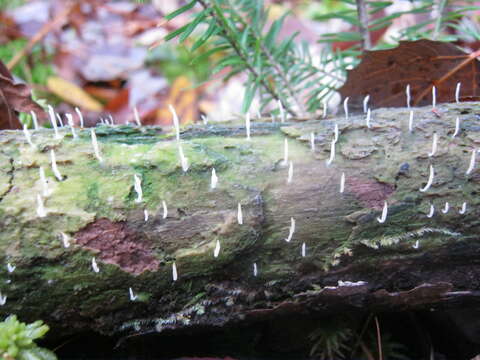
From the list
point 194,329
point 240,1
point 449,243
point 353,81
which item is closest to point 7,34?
point 240,1

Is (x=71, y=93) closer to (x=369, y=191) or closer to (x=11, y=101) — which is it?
(x=11, y=101)

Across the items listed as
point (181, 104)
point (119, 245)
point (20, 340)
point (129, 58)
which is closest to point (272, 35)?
point (119, 245)

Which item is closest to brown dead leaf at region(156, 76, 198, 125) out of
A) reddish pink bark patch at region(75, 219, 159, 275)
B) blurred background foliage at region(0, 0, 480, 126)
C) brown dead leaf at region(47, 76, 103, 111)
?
blurred background foliage at region(0, 0, 480, 126)

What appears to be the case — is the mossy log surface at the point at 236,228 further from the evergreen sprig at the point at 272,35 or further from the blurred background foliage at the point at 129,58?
the blurred background foliage at the point at 129,58

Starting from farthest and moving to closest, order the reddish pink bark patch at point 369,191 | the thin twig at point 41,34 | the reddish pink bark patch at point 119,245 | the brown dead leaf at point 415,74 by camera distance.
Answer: the thin twig at point 41,34, the brown dead leaf at point 415,74, the reddish pink bark patch at point 369,191, the reddish pink bark patch at point 119,245

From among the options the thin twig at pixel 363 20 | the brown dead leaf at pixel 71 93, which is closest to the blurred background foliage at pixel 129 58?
the brown dead leaf at pixel 71 93

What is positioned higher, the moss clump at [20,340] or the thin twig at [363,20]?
the thin twig at [363,20]
